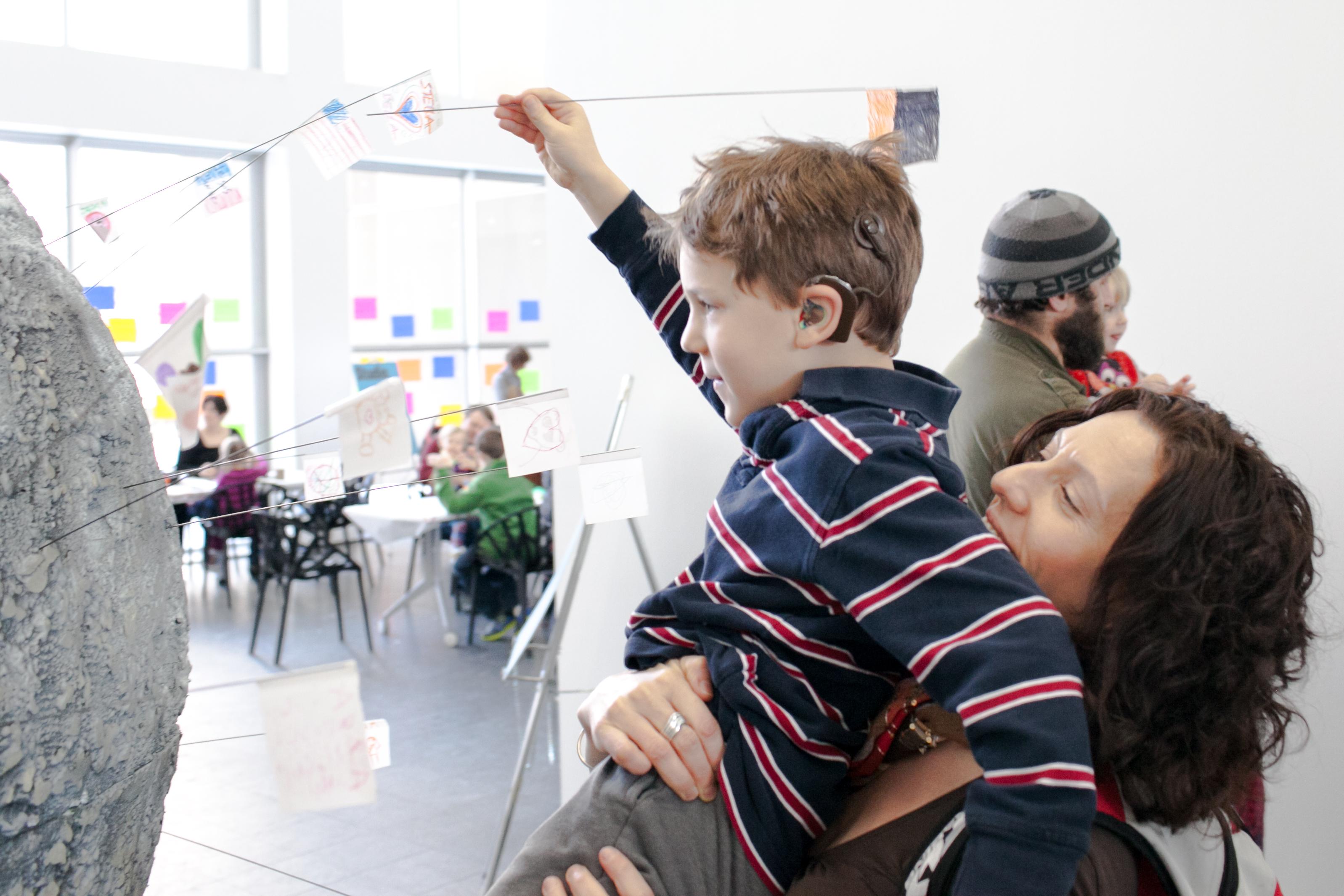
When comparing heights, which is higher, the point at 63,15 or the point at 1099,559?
the point at 63,15

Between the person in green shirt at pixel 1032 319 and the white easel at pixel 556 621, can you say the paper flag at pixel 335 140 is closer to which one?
the person in green shirt at pixel 1032 319

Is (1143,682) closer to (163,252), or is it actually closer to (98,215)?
(98,215)

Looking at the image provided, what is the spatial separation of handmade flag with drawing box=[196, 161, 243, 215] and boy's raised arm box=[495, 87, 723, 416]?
35 cm

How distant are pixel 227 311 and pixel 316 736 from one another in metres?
8.26

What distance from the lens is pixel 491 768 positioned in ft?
13.5

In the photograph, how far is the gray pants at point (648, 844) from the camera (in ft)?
3.11

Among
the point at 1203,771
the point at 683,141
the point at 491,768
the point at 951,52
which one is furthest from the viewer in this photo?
the point at 491,768

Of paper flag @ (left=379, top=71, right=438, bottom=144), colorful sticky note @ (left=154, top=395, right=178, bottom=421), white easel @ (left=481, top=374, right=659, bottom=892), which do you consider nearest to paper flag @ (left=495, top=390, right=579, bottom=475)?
paper flag @ (left=379, top=71, right=438, bottom=144)

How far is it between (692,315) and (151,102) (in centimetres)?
785

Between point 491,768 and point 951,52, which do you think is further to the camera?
point 491,768

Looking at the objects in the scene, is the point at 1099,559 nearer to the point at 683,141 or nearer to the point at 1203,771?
the point at 1203,771

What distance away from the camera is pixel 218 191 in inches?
52.8

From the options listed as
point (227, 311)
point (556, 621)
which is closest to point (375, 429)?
point (556, 621)

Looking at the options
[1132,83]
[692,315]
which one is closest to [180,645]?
[692,315]
